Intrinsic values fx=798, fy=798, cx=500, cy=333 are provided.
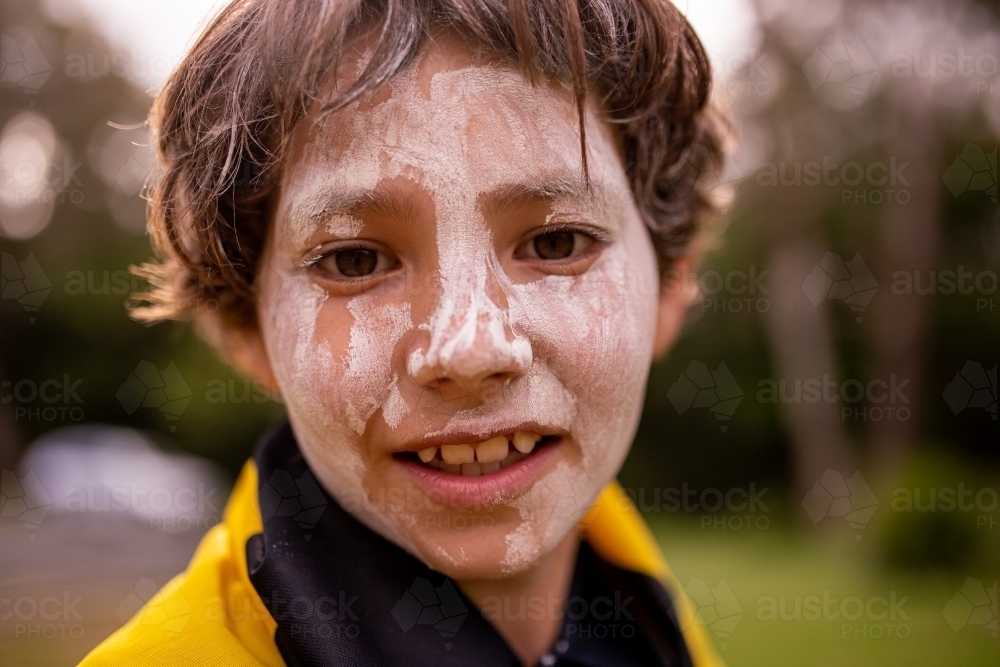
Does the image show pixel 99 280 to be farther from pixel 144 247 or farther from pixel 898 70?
pixel 898 70

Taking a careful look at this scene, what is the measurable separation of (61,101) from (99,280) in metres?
3.23

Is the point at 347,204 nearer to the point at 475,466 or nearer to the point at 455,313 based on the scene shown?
the point at 455,313

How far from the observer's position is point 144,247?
14.2 m

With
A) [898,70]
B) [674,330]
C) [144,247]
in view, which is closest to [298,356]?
[674,330]

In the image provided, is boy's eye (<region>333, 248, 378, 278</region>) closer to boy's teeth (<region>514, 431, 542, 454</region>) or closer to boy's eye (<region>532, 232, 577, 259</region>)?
boy's eye (<region>532, 232, 577, 259</region>)

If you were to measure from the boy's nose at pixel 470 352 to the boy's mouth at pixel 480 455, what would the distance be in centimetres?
12

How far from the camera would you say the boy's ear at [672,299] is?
2242 mm

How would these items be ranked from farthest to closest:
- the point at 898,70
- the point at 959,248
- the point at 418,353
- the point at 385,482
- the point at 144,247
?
the point at 144,247
the point at 959,248
the point at 898,70
the point at 385,482
the point at 418,353

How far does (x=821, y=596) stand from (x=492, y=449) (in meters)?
6.29

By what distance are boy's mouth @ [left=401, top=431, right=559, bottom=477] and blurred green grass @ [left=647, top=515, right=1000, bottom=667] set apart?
394 cm

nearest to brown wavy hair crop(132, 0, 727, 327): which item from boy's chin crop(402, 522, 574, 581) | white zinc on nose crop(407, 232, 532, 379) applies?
white zinc on nose crop(407, 232, 532, 379)

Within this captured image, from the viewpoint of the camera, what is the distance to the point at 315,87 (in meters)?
1.62

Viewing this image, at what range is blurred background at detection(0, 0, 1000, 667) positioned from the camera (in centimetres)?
674

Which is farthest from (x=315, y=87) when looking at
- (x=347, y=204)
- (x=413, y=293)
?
(x=413, y=293)
